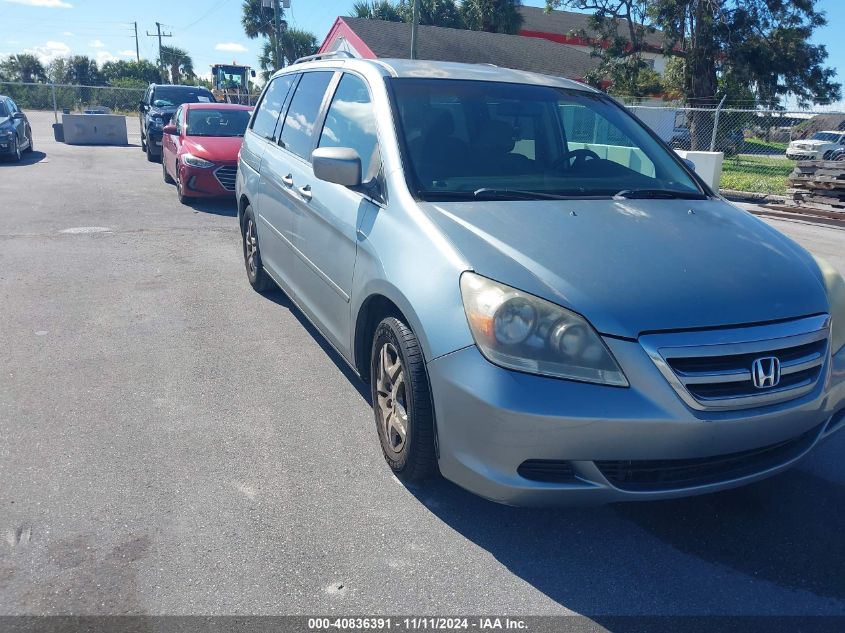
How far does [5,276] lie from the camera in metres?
6.82

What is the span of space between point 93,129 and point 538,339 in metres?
24.1

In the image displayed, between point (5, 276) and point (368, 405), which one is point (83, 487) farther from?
point (5, 276)

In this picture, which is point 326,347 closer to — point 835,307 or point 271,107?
point 271,107

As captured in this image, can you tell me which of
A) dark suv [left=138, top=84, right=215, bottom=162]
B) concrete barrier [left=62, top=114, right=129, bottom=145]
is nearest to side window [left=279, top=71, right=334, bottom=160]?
dark suv [left=138, top=84, right=215, bottom=162]

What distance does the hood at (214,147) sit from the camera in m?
10.8

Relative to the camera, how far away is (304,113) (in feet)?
16.4

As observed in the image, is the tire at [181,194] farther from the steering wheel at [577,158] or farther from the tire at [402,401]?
the tire at [402,401]

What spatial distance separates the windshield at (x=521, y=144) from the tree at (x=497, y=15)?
4485 cm

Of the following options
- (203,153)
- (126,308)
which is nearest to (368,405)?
(126,308)

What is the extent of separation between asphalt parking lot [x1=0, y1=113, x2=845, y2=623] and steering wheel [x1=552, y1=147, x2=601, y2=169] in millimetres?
1771

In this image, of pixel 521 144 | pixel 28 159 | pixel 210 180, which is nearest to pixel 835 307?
pixel 521 144

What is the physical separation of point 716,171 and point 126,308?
39.5 ft

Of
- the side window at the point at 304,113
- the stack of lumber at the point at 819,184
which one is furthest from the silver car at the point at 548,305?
the stack of lumber at the point at 819,184

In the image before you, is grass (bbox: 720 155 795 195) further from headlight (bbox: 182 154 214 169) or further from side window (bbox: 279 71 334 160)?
side window (bbox: 279 71 334 160)
